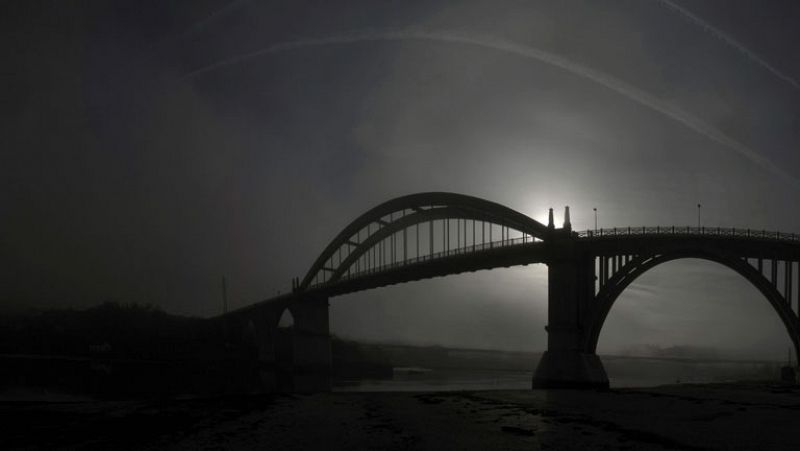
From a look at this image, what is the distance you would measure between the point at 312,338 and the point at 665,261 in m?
73.8

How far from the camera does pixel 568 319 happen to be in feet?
147

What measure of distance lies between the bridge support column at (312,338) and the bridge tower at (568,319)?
65.0 metres

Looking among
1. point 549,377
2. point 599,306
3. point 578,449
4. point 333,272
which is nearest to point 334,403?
point 578,449

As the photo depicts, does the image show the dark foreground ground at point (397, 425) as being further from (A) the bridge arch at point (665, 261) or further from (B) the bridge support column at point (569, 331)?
(A) the bridge arch at point (665, 261)

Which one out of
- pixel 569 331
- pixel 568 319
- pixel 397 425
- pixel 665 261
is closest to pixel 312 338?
pixel 569 331

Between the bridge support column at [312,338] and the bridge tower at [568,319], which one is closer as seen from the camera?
the bridge tower at [568,319]

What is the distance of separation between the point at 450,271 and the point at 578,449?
5587cm

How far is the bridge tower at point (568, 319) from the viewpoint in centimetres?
4372

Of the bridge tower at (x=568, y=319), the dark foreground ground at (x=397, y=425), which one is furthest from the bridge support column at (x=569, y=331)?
the dark foreground ground at (x=397, y=425)

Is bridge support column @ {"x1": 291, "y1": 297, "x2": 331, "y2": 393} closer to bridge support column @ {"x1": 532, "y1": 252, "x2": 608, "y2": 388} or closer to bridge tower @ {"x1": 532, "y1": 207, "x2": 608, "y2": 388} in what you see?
bridge support column @ {"x1": 532, "y1": 252, "x2": 608, "y2": 388}

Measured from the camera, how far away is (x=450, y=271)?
68.9 meters

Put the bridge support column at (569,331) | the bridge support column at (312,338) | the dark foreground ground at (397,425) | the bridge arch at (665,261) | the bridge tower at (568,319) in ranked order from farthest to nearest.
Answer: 1. the bridge support column at (312,338)
2. the bridge arch at (665,261)
3. the bridge tower at (568,319)
4. the bridge support column at (569,331)
5. the dark foreground ground at (397,425)

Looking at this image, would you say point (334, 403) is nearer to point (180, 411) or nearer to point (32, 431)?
point (180, 411)

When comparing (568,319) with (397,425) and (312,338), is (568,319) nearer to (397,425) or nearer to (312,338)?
(397,425)
